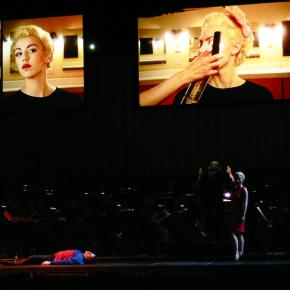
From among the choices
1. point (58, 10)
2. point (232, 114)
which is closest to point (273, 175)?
point (232, 114)

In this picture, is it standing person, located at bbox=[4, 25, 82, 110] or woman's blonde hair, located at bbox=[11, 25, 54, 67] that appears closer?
standing person, located at bbox=[4, 25, 82, 110]

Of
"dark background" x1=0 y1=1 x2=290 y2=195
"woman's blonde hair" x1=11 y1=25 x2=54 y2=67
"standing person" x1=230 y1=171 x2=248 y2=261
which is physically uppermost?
"woman's blonde hair" x1=11 y1=25 x2=54 y2=67

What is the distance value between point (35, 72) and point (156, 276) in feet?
23.2

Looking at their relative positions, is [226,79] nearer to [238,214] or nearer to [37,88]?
[238,214]

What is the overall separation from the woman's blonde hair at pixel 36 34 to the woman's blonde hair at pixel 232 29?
3.51 m

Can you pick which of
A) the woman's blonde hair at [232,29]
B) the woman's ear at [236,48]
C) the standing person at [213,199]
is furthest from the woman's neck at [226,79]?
the standing person at [213,199]

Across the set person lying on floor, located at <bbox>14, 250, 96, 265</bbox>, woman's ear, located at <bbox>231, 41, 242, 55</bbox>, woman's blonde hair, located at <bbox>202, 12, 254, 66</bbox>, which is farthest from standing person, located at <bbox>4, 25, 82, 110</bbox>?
person lying on floor, located at <bbox>14, 250, 96, 265</bbox>

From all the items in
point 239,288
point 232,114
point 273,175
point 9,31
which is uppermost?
point 9,31

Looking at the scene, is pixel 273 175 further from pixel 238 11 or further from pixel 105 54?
pixel 105 54

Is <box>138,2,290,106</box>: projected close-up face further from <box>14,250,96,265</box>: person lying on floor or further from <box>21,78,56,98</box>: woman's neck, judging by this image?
<box>14,250,96,265</box>: person lying on floor

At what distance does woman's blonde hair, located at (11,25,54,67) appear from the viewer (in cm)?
1573

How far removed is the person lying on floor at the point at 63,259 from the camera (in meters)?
11.7

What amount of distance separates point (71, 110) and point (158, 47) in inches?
93.2

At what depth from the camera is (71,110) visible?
15438 millimetres
